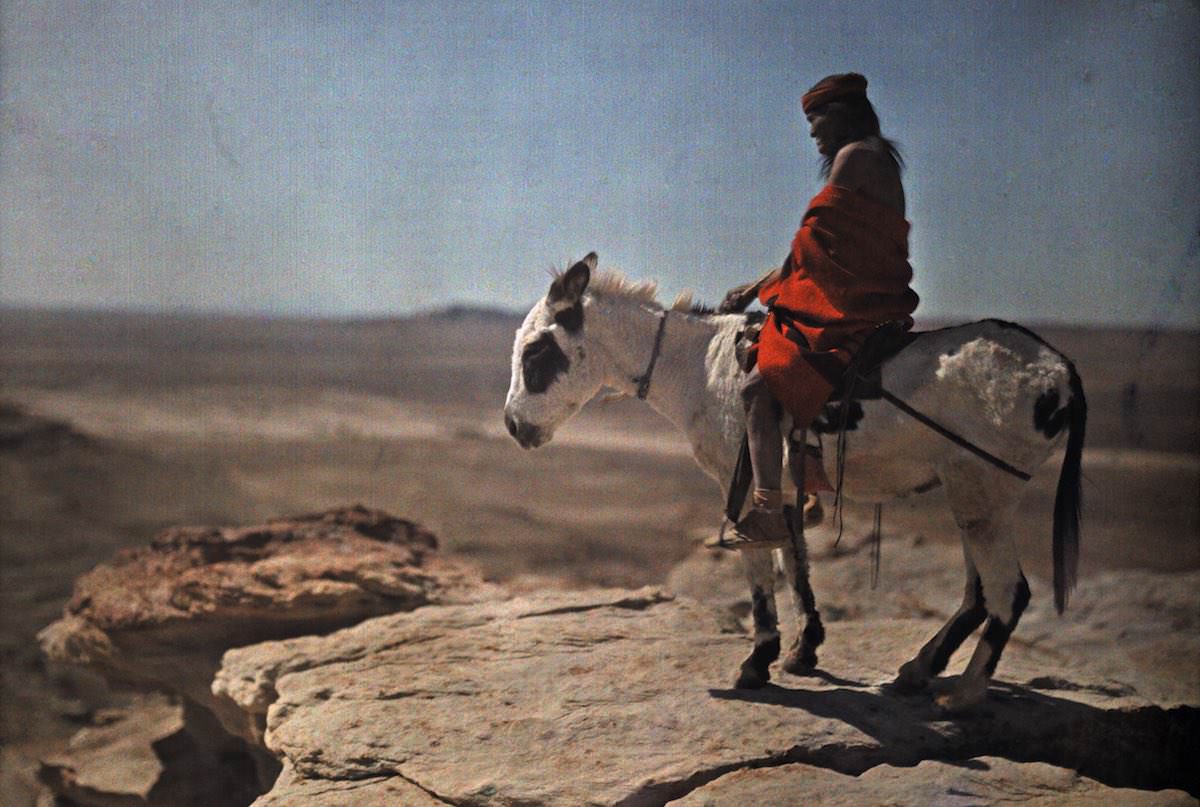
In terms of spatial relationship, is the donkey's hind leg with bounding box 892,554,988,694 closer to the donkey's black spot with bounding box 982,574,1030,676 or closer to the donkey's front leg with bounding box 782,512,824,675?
the donkey's black spot with bounding box 982,574,1030,676

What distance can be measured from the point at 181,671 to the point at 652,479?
1032 cm

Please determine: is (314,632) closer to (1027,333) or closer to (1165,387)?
(1027,333)

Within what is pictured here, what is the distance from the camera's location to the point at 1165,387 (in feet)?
25.6

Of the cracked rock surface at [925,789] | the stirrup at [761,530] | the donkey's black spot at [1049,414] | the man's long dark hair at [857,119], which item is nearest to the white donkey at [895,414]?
the donkey's black spot at [1049,414]

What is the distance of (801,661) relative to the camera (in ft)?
15.6

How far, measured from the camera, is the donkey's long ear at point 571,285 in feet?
14.8

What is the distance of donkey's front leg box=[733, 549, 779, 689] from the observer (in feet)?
14.8

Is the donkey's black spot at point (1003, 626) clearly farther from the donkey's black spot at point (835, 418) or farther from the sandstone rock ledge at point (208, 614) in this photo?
the sandstone rock ledge at point (208, 614)

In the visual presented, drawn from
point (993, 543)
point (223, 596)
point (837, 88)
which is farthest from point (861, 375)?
point (223, 596)

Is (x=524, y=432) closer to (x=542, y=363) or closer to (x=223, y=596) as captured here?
(x=542, y=363)

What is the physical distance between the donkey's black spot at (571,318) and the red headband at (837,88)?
1.39 meters

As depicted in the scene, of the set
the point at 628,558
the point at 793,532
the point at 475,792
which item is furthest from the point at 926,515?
the point at 475,792

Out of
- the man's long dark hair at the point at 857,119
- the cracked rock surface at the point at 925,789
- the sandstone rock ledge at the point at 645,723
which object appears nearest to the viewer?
the cracked rock surface at the point at 925,789

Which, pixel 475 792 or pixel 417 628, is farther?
pixel 417 628
